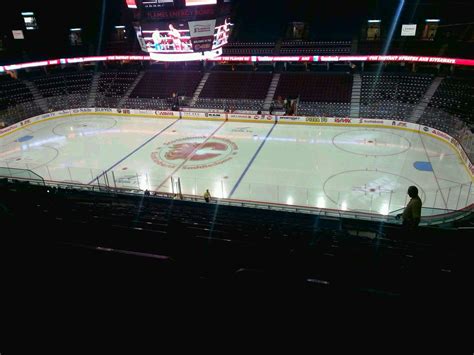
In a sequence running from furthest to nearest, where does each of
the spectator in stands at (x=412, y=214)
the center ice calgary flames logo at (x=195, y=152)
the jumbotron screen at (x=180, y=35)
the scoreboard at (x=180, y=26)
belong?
1. the center ice calgary flames logo at (x=195, y=152)
2. the jumbotron screen at (x=180, y=35)
3. the scoreboard at (x=180, y=26)
4. the spectator in stands at (x=412, y=214)

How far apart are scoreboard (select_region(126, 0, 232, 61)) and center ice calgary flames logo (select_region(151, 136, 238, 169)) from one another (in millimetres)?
5255

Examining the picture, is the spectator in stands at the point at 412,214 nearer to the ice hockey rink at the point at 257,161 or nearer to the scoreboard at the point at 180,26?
the ice hockey rink at the point at 257,161

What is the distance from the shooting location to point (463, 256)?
14.3ft

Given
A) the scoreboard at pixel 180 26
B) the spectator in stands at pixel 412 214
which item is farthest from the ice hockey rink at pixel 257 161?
the spectator in stands at pixel 412 214

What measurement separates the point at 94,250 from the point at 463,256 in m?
4.32

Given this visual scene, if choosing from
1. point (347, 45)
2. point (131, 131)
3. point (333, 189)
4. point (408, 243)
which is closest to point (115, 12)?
point (131, 131)

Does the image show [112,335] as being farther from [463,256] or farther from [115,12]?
[115,12]

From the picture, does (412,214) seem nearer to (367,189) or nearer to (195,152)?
(367,189)

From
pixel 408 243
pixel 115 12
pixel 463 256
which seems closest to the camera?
pixel 463 256

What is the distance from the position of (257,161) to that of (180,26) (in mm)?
7443

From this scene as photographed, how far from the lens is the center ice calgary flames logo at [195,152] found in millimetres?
18484

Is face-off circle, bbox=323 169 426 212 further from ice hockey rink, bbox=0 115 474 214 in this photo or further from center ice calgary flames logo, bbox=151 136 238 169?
center ice calgary flames logo, bbox=151 136 238 169

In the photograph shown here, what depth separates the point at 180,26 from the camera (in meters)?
15.3

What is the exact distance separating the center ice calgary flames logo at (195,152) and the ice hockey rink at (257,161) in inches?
2.3
